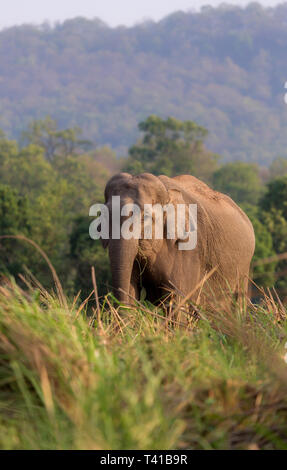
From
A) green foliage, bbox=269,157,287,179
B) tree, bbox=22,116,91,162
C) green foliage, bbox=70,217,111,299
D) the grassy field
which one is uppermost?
tree, bbox=22,116,91,162

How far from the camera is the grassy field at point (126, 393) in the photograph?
2.91m

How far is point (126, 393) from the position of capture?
9.63 ft

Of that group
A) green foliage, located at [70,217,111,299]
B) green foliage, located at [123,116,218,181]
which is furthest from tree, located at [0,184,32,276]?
green foliage, located at [123,116,218,181]

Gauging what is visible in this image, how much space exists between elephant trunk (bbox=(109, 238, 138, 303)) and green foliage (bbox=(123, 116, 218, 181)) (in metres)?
57.1

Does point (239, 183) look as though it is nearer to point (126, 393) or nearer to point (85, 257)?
point (85, 257)

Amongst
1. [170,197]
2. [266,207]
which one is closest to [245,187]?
[266,207]

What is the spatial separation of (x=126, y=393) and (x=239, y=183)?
80.1 metres

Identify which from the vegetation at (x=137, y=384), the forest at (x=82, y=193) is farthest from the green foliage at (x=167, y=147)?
the vegetation at (x=137, y=384)

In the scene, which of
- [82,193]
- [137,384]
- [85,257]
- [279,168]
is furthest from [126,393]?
[279,168]

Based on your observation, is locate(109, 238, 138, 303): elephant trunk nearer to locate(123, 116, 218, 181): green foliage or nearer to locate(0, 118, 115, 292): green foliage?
locate(0, 118, 115, 292): green foliage

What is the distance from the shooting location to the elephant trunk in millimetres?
7145

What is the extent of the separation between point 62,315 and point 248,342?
118cm
